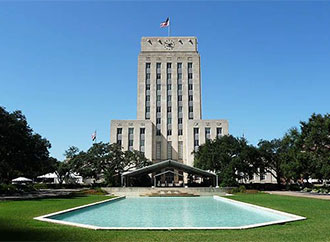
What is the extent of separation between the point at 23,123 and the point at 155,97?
48.8m

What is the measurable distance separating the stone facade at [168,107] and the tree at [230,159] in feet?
77.2

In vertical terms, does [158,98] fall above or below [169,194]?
above

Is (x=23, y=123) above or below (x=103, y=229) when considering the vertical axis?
above

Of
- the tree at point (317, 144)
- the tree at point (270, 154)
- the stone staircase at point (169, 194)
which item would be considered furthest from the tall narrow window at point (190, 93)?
the tree at point (317, 144)

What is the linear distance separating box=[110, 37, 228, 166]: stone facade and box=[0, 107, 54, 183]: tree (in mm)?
40198

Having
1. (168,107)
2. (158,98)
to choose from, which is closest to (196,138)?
(168,107)

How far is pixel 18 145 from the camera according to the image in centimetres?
3166

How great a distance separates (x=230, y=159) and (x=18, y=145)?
96.1 feet

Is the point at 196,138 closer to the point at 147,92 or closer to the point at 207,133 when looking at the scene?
the point at 207,133

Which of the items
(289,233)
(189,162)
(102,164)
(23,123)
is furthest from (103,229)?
(189,162)

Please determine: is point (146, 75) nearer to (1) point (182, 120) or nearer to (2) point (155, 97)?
(2) point (155, 97)

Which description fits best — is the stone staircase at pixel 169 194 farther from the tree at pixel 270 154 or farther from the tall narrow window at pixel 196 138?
the tall narrow window at pixel 196 138

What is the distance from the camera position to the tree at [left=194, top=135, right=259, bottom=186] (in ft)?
154

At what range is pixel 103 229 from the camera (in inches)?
446
